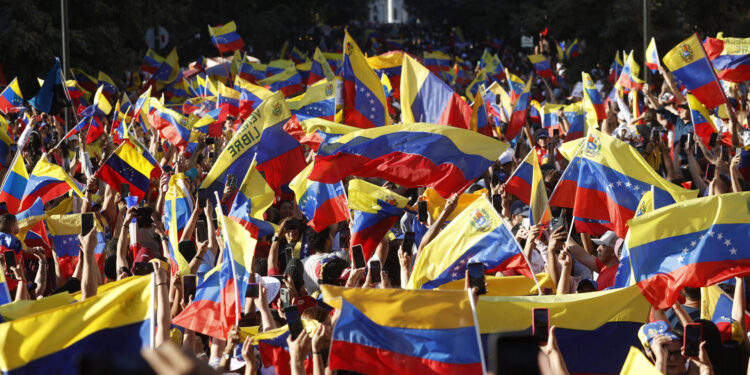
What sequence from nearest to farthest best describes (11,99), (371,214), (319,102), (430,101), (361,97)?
(371,214) → (430,101) → (361,97) → (319,102) → (11,99)

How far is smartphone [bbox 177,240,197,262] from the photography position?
817cm

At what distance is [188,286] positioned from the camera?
22.2ft

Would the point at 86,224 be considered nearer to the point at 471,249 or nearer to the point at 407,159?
the point at 471,249

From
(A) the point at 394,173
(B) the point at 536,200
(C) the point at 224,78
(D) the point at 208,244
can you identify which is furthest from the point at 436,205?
(C) the point at 224,78

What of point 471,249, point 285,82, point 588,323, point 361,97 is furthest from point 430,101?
point 285,82

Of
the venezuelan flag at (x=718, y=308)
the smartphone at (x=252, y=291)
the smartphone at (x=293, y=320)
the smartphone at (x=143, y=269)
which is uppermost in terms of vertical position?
the smartphone at (x=143, y=269)

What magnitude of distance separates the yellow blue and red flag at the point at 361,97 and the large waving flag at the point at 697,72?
3.79 m

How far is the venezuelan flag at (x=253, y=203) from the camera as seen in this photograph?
8.70 meters

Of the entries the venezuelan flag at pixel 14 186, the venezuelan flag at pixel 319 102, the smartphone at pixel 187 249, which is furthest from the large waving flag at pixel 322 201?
the venezuelan flag at pixel 319 102

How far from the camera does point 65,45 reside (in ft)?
52.9

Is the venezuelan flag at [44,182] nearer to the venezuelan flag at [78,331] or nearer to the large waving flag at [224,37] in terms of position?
the venezuelan flag at [78,331]

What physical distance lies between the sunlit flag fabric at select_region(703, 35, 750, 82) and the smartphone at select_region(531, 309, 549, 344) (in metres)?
11.1

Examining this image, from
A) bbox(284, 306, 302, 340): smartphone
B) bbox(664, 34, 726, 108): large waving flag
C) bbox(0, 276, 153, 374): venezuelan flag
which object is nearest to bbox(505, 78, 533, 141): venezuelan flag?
bbox(664, 34, 726, 108): large waving flag

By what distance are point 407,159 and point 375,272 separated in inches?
106
